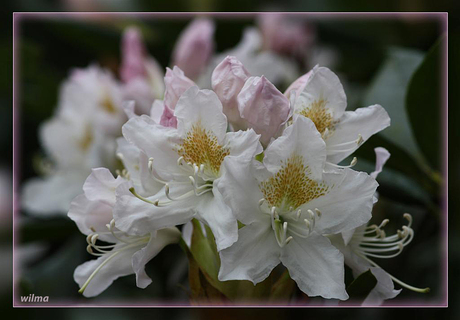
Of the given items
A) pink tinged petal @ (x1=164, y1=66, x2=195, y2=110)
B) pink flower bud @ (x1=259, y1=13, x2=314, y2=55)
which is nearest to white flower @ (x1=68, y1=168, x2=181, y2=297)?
pink tinged petal @ (x1=164, y1=66, x2=195, y2=110)

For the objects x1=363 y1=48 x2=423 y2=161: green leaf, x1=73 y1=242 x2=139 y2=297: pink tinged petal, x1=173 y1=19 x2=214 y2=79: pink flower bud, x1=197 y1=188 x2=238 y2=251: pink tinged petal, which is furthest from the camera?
x1=173 y1=19 x2=214 y2=79: pink flower bud

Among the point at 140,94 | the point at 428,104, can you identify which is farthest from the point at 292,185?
the point at 140,94

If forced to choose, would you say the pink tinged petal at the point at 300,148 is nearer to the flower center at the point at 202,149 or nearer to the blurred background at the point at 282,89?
the flower center at the point at 202,149

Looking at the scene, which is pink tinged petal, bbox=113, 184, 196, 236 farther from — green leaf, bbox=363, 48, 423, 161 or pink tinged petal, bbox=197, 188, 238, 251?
green leaf, bbox=363, 48, 423, 161

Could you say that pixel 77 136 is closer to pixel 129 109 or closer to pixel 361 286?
pixel 129 109

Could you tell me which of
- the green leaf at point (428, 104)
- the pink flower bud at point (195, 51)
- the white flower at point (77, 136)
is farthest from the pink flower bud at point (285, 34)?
the green leaf at point (428, 104)

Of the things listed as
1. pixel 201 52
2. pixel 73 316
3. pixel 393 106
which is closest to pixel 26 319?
pixel 73 316
